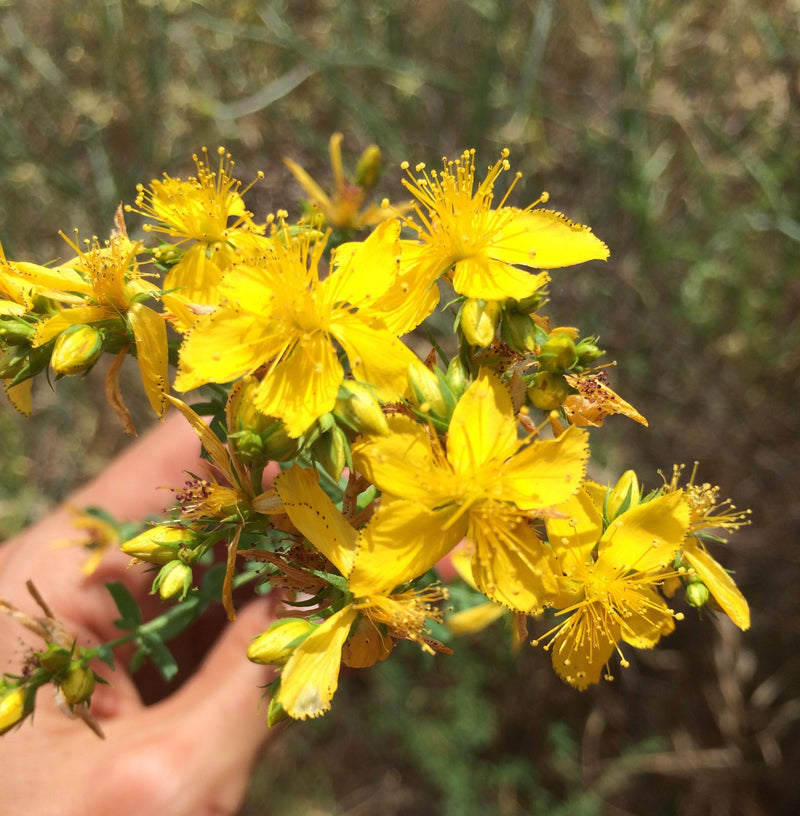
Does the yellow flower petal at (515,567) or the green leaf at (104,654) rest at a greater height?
the yellow flower petal at (515,567)

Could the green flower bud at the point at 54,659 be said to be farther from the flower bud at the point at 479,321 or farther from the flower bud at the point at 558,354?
the flower bud at the point at 558,354

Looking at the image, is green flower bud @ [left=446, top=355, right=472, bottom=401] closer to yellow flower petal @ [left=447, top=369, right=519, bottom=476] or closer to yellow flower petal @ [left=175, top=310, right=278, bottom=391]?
yellow flower petal @ [left=447, top=369, right=519, bottom=476]

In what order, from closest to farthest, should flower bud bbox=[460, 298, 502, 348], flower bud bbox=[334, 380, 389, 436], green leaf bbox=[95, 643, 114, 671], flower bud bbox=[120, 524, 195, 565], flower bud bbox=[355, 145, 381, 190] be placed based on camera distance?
flower bud bbox=[334, 380, 389, 436] < flower bud bbox=[460, 298, 502, 348] < flower bud bbox=[120, 524, 195, 565] < green leaf bbox=[95, 643, 114, 671] < flower bud bbox=[355, 145, 381, 190]

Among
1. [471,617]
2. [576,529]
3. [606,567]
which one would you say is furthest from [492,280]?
[471,617]

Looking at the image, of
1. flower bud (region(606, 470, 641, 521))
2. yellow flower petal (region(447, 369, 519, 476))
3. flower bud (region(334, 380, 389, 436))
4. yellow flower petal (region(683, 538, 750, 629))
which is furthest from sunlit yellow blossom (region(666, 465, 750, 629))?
flower bud (region(334, 380, 389, 436))

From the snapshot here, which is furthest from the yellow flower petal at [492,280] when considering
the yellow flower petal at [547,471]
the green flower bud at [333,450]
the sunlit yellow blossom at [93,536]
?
the sunlit yellow blossom at [93,536]
